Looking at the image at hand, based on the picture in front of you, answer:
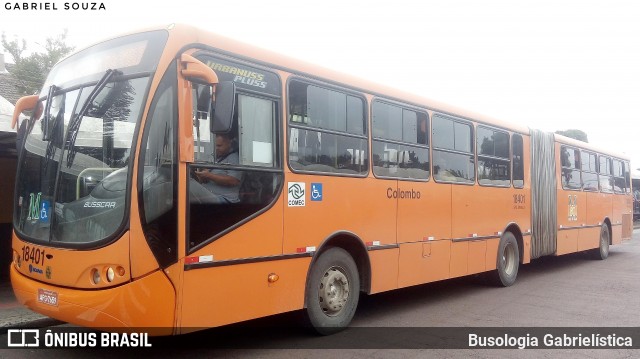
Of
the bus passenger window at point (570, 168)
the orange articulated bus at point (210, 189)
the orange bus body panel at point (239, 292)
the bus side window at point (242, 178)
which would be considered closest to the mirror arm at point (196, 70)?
the orange articulated bus at point (210, 189)

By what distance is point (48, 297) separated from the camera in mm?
4816

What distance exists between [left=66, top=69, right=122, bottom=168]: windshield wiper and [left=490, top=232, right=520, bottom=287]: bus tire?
758cm

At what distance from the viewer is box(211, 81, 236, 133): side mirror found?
4.76 m

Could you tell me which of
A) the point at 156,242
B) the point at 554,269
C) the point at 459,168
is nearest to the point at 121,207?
the point at 156,242

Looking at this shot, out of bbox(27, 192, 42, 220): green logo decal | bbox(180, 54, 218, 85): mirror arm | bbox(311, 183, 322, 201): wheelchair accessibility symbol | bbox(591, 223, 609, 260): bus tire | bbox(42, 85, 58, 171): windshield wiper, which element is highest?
bbox(180, 54, 218, 85): mirror arm

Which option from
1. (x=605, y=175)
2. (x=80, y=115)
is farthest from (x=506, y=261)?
(x=80, y=115)

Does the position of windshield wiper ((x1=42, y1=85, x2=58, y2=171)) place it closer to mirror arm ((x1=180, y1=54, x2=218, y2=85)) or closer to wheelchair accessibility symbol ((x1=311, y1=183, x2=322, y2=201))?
mirror arm ((x1=180, y1=54, x2=218, y2=85))

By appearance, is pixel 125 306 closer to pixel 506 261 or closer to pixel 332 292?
pixel 332 292

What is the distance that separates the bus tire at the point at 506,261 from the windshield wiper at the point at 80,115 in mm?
7583

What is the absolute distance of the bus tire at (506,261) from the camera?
1007 centimetres

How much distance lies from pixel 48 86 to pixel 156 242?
2454 millimetres

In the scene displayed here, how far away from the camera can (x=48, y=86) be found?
5777 millimetres

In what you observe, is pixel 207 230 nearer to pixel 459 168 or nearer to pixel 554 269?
pixel 459 168

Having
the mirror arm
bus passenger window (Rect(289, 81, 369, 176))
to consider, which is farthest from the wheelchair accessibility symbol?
the mirror arm
